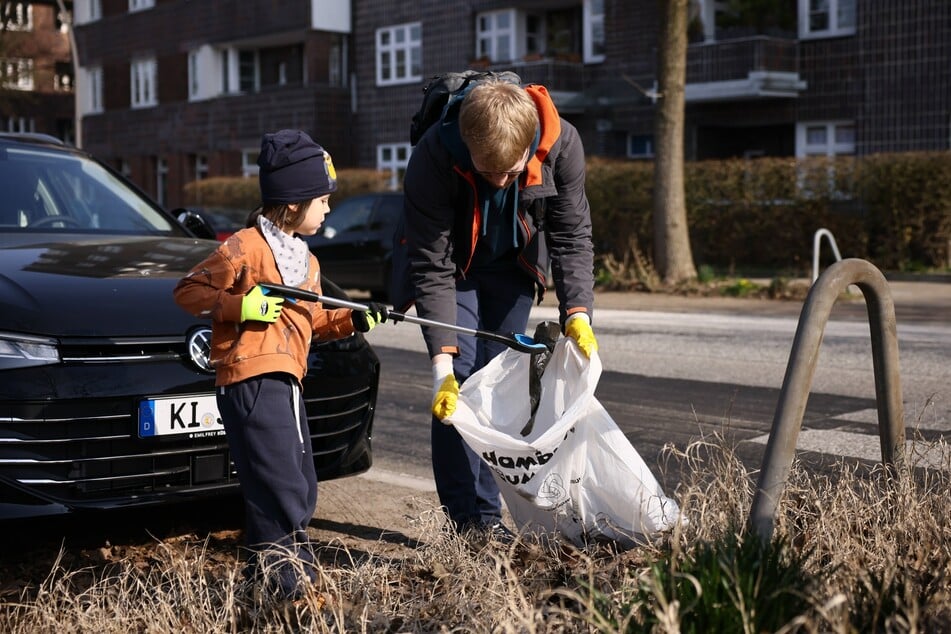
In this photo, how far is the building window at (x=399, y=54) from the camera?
3453 centimetres

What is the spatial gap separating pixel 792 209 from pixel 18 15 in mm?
45006

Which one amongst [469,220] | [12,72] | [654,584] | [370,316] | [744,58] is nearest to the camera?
[654,584]

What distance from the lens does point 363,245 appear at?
1753 cm

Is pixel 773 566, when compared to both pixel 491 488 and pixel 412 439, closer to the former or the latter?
pixel 491 488

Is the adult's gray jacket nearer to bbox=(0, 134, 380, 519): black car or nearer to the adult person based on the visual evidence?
the adult person

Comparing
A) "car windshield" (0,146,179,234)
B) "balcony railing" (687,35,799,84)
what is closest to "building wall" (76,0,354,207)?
"balcony railing" (687,35,799,84)

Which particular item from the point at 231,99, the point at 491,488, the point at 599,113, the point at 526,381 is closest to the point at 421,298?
the point at 526,381

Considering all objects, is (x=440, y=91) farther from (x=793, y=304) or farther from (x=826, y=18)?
(x=826, y=18)

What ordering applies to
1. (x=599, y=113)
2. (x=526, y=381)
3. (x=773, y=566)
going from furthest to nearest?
(x=599, y=113) < (x=526, y=381) < (x=773, y=566)

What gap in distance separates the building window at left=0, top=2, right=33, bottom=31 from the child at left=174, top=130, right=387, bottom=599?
5409cm

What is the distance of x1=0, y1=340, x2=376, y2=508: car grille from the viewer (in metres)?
4.21

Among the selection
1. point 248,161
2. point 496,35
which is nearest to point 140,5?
point 248,161

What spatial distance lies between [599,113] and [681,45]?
11.4 metres

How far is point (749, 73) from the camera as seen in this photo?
2517 cm
